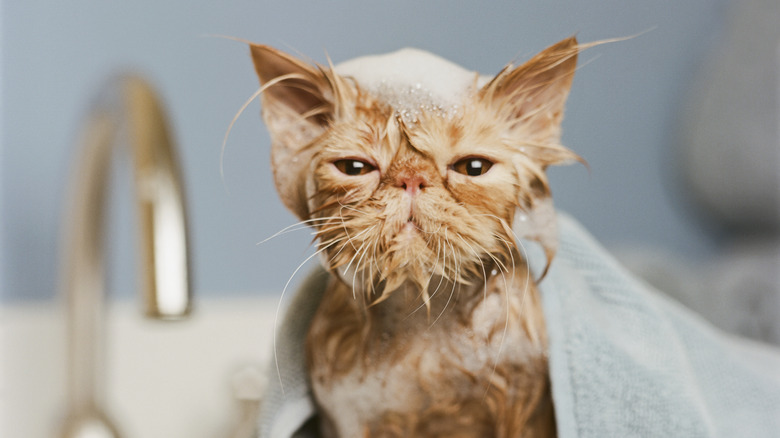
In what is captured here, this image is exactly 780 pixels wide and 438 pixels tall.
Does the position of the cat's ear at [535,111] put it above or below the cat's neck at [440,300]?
above

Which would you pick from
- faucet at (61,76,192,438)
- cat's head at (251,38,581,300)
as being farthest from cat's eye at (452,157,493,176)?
faucet at (61,76,192,438)

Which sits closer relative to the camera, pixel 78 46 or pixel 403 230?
pixel 403 230

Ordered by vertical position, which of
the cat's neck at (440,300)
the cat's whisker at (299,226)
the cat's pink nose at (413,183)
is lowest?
the cat's neck at (440,300)

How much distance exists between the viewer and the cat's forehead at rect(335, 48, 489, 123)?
0.15 metres

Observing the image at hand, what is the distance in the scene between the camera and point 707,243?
0.64m

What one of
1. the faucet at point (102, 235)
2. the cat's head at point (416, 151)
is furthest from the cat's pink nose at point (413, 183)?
the faucet at point (102, 235)

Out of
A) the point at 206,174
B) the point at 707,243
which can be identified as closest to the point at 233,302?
the point at 206,174

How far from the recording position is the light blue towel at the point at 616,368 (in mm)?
185

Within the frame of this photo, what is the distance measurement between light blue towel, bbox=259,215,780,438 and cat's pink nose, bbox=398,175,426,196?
66 millimetres

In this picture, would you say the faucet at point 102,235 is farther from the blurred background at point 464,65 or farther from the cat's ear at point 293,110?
the cat's ear at point 293,110

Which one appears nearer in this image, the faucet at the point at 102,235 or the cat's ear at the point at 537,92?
the cat's ear at the point at 537,92

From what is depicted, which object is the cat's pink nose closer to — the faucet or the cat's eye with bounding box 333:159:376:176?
the cat's eye with bounding box 333:159:376:176

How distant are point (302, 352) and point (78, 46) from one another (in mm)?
435

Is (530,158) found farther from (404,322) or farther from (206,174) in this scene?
(206,174)
